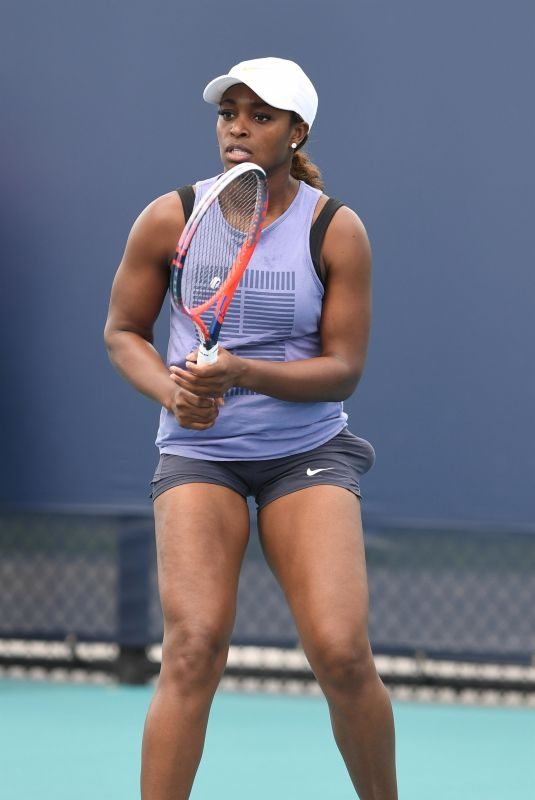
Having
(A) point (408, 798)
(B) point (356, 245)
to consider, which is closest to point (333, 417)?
(B) point (356, 245)

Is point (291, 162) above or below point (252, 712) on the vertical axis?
above

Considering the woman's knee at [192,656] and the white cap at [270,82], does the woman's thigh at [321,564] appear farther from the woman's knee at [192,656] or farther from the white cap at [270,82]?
the white cap at [270,82]

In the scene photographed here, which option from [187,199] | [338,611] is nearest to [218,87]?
[187,199]

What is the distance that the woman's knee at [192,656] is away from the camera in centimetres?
271

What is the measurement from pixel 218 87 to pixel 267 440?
27.6 inches

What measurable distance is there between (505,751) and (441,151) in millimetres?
1827

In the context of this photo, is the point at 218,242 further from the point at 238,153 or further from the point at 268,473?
the point at 268,473

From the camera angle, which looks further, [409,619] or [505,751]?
[409,619]

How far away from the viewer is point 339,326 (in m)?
3.01

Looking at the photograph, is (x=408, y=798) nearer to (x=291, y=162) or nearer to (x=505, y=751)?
(x=505, y=751)

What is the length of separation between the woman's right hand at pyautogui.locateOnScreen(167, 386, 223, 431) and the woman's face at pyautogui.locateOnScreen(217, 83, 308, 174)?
19.9 inches

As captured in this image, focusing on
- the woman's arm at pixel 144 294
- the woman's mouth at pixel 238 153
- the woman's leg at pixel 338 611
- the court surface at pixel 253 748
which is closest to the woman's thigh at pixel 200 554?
the woman's leg at pixel 338 611

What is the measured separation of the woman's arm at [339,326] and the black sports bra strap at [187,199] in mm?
277

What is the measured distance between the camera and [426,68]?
183 inches
